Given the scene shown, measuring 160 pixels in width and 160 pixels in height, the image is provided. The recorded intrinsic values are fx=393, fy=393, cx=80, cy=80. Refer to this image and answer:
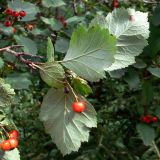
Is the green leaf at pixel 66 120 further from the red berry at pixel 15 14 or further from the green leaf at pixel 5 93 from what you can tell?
the red berry at pixel 15 14

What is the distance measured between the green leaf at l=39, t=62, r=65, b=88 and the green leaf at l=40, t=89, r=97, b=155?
2.7 inches

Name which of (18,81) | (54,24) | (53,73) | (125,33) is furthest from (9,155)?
(54,24)

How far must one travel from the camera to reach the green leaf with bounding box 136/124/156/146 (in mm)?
2838

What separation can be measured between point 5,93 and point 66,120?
0.73ft

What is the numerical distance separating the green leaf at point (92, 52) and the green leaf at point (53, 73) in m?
0.04

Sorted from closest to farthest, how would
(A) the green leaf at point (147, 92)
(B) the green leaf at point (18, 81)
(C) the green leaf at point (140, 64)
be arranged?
(B) the green leaf at point (18, 81) → (C) the green leaf at point (140, 64) → (A) the green leaf at point (147, 92)

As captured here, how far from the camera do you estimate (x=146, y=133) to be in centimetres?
292

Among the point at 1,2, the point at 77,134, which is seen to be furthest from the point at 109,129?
the point at 77,134

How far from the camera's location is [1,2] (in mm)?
2688

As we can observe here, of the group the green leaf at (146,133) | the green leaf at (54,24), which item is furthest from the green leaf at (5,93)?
the green leaf at (146,133)

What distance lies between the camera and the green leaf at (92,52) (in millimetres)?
1163

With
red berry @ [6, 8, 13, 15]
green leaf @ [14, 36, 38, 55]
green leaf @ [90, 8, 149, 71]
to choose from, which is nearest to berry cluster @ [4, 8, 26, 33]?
red berry @ [6, 8, 13, 15]

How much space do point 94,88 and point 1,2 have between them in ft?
4.02

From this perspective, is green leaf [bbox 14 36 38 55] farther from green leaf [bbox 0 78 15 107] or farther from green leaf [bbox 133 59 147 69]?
green leaf [bbox 0 78 15 107]
